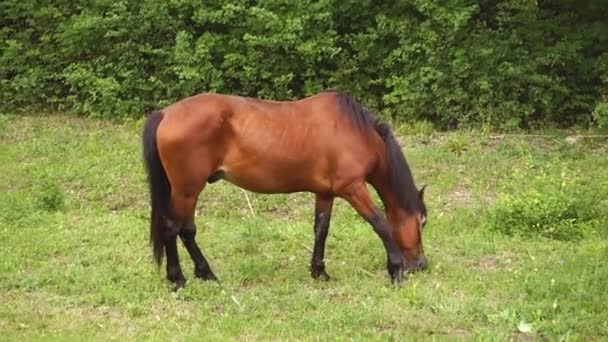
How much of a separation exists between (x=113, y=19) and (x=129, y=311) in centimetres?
748

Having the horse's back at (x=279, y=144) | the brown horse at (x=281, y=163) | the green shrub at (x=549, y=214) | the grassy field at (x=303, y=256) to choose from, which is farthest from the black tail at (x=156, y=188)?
the green shrub at (x=549, y=214)

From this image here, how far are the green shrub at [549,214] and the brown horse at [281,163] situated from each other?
148 centimetres

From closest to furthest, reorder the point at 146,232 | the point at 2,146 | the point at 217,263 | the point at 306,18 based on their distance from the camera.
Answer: the point at 217,263, the point at 146,232, the point at 2,146, the point at 306,18

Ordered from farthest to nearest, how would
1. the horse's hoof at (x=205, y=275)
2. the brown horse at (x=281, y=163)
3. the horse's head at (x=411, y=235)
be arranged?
the horse's head at (x=411, y=235) < the horse's hoof at (x=205, y=275) < the brown horse at (x=281, y=163)

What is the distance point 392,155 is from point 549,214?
1.98 metres

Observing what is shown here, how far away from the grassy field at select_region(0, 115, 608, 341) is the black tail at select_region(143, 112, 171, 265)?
328 millimetres

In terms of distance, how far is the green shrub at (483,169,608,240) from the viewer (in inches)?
306

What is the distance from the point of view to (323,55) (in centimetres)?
1239

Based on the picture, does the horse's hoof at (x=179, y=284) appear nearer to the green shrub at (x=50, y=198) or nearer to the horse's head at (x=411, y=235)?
the horse's head at (x=411, y=235)

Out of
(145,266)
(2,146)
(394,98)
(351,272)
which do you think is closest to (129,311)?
(145,266)

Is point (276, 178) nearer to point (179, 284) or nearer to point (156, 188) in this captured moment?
point (156, 188)

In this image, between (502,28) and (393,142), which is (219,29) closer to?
(502,28)

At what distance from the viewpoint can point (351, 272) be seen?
6.88m

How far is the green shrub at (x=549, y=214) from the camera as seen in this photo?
778 cm
